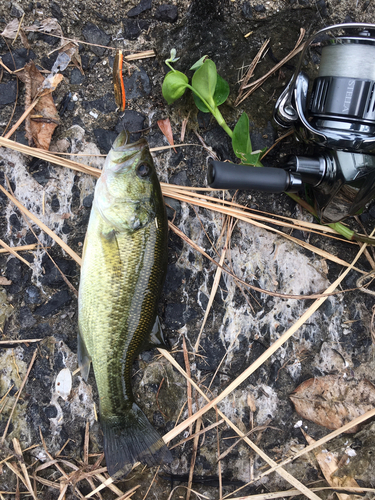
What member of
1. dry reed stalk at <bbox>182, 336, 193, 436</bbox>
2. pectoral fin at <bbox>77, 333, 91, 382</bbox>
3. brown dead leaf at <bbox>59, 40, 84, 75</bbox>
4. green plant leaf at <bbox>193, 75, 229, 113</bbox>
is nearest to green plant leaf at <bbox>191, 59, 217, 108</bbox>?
green plant leaf at <bbox>193, 75, 229, 113</bbox>

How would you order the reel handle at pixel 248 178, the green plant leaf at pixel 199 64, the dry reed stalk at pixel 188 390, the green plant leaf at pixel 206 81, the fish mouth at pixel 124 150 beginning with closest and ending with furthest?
1. the reel handle at pixel 248 178
2. the fish mouth at pixel 124 150
3. the green plant leaf at pixel 206 81
4. the green plant leaf at pixel 199 64
5. the dry reed stalk at pixel 188 390

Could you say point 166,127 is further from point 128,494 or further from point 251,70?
point 128,494

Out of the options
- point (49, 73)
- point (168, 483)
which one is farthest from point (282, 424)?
point (49, 73)

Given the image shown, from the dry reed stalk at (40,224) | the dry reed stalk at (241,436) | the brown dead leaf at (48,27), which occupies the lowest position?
the dry reed stalk at (241,436)

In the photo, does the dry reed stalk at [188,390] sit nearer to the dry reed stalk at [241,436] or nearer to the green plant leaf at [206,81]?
the dry reed stalk at [241,436]

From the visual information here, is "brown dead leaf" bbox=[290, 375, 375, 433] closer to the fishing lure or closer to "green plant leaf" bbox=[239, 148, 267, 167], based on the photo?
"green plant leaf" bbox=[239, 148, 267, 167]

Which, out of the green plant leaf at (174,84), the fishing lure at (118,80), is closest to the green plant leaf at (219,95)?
the green plant leaf at (174,84)

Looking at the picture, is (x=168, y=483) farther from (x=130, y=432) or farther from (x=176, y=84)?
(x=176, y=84)

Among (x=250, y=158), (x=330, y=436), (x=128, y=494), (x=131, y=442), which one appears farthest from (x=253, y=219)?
(x=128, y=494)
